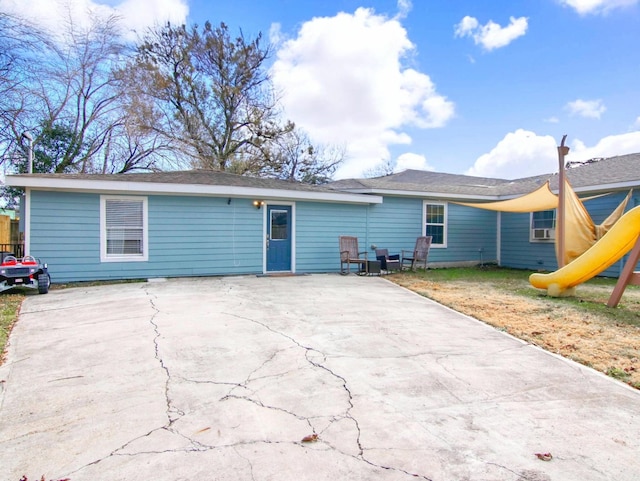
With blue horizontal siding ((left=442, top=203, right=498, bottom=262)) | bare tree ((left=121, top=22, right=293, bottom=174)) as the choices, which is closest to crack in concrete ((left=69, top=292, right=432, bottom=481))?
blue horizontal siding ((left=442, top=203, right=498, bottom=262))

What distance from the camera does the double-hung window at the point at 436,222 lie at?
1223cm

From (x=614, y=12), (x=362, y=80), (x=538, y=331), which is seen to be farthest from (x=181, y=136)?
(x=538, y=331)

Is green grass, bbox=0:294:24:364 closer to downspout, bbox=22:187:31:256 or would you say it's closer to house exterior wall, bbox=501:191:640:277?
downspout, bbox=22:187:31:256

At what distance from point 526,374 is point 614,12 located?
1126 centimetres

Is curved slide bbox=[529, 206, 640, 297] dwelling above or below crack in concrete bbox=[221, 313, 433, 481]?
above

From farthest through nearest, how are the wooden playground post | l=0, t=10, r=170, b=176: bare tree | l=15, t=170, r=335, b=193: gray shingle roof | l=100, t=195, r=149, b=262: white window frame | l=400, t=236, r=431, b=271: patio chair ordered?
l=0, t=10, r=170, b=176: bare tree → l=400, t=236, r=431, b=271: patio chair → l=100, t=195, r=149, b=262: white window frame → l=15, t=170, r=335, b=193: gray shingle roof → the wooden playground post

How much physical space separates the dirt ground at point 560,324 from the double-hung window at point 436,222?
161 inches

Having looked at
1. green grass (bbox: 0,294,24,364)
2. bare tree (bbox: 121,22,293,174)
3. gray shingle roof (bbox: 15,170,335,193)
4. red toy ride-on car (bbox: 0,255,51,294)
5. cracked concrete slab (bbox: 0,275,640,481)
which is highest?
bare tree (bbox: 121,22,293,174)

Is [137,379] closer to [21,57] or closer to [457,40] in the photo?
[21,57]

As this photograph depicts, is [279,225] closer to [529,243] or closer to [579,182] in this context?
[529,243]

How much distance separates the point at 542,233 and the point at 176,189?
1046 cm

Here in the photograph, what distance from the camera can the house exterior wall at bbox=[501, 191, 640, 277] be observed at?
10.2 metres

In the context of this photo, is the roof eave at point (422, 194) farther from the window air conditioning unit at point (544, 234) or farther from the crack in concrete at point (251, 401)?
the crack in concrete at point (251, 401)

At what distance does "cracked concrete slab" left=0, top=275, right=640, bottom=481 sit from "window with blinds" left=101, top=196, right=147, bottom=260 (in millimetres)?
3678
